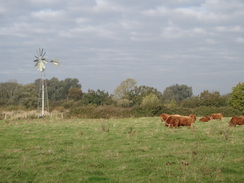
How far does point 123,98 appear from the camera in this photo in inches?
2425

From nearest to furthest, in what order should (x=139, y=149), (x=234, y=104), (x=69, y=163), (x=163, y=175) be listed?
(x=163, y=175)
(x=69, y=163)
(x=139, y=149)
(x=234, y=104)

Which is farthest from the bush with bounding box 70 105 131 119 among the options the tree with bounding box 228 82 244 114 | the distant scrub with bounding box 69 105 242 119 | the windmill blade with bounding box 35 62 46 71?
the tree with bounding box 228 82 244 114

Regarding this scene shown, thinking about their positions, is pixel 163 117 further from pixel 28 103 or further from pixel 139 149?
pixel 28 103

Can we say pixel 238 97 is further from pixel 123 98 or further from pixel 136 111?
pixel 123 98

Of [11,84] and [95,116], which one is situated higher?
[11,84]

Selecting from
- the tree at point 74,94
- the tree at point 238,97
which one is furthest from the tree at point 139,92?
the tree at point 74,94

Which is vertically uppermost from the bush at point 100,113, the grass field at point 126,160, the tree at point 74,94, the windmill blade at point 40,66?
the windmill blade at point 40,66

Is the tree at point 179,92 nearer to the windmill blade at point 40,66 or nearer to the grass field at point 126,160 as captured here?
the windmill blade at point 40,66

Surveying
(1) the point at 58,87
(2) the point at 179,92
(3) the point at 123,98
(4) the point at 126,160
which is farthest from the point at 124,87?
(4) the point at 126,160

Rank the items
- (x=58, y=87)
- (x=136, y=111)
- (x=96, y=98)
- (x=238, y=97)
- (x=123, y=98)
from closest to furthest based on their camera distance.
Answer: (x=136, y=111), (x=238, y=97), (x=96, y=98), (x=123, y=98), (x=58, y=87)

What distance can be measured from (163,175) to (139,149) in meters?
3.31

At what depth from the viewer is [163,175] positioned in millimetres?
7066

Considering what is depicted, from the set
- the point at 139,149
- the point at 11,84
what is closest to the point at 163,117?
the point at 139,149

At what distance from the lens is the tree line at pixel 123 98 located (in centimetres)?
4516
